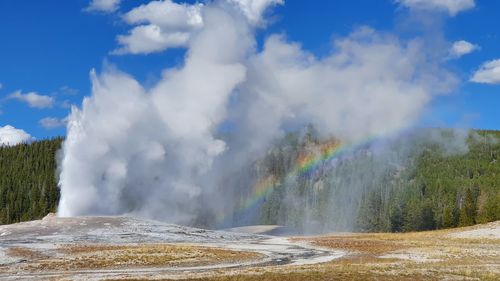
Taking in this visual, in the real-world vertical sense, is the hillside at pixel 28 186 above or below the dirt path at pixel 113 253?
above

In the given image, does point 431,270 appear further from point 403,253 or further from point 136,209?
point 136,209

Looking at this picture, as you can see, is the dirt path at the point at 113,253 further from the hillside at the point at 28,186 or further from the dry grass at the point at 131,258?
the hillside at the point at 28,186

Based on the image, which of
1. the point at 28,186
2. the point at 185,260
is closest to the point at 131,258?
the point at 185,260

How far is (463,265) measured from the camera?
39.4 metres

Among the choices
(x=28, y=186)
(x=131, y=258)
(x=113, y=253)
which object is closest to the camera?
(x=131, y=258)

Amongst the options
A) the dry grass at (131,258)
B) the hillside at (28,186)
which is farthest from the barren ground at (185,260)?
the hillside at (28,186)

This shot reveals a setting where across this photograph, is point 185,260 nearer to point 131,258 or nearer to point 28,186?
point 131,258

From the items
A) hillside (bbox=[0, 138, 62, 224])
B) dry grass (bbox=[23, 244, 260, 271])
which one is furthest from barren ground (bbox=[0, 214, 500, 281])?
hillside (bbox=[0, 138, 62, 224])

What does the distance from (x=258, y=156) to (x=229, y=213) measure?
46.0m

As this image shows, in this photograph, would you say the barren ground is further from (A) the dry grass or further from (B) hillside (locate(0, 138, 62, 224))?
(B) hillside (locate(0, 138, 62, 224))

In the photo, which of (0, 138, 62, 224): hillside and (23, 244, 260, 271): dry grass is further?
(0, 138, 62, 224): hillside

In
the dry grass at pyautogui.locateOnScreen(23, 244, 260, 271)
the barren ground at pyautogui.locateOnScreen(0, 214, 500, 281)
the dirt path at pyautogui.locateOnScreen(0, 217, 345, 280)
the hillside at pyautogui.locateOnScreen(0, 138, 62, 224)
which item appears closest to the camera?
the barren ground at pyautogui.locateOnScreen(0, 214, 500, 281)

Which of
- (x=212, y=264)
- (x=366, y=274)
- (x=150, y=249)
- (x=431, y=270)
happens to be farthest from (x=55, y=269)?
(x=431, y=270)

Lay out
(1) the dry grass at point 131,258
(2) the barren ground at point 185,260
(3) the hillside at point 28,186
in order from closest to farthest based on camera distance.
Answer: (2) the barren ground at point 185,260
(1) the dry grass at point 131,258
(3) the hillside at point 28,186
